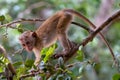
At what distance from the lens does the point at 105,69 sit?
4.26m

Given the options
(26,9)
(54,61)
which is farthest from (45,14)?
(54,61)

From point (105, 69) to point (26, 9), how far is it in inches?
51.7

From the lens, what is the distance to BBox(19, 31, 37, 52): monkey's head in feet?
9.70

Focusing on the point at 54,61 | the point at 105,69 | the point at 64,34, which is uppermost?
the point at 64,34

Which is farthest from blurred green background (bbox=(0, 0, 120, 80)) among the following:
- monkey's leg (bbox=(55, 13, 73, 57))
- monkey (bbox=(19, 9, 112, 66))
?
monkey's leg (bbox=(55, 13, 73, 57))

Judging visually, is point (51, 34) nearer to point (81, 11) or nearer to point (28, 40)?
point (28, 40)

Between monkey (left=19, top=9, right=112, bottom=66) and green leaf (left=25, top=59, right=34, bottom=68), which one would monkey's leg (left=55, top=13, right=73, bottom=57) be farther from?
green leaf (left=25, top=59, right=34, bottom=68)

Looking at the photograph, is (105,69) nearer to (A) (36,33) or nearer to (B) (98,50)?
(B) (98,50)

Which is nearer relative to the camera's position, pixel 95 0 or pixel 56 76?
pixel 56 76

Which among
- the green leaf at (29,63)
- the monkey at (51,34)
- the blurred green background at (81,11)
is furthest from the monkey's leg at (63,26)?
the green leaf at (29,63)

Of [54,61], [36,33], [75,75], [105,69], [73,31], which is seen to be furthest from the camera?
[73,31]

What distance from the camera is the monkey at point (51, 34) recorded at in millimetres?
2932

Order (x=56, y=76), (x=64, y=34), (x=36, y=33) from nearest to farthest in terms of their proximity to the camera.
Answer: (x=56, y=76), (x=64, y=34), (x=36, y=33)

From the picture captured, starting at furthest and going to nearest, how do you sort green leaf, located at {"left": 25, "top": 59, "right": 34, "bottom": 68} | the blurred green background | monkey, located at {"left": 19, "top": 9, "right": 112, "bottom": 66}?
the blurred green background
monkey, located at {"left": 19, "top": 9, "right": 112, "bottom": 66}
green leaf, located at {"left": 25, "top": 59, "right": 34, "bottom": 68}
